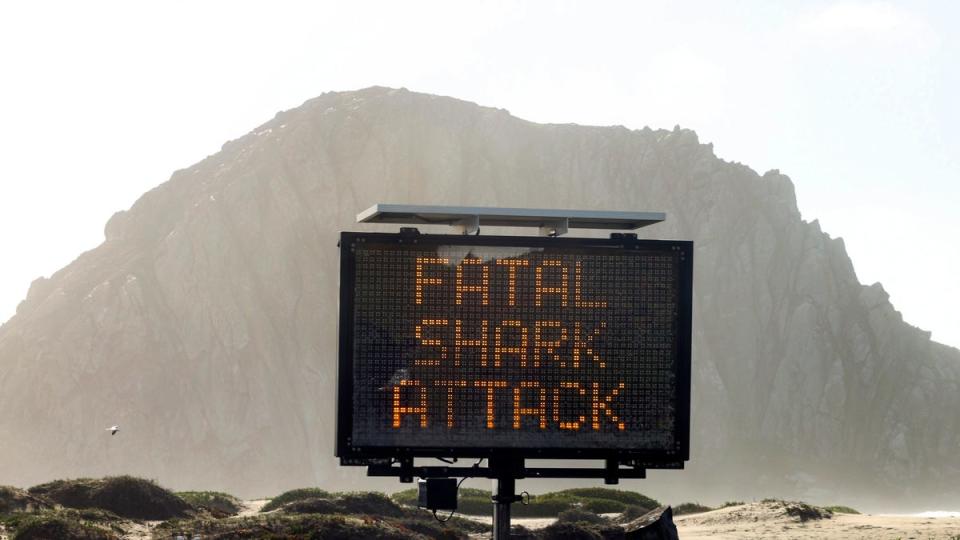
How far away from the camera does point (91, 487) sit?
109ft

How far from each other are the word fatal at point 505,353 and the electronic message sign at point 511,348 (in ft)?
0.05

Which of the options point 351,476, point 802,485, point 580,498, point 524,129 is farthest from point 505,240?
point 524,129

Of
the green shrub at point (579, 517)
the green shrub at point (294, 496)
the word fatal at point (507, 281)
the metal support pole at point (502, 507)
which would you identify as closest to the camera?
the word fatal at point (507, 281)

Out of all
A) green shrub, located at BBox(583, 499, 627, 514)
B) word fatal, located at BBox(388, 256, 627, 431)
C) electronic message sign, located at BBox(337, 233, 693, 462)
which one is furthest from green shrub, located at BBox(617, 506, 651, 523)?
word fatal, located at BBox(388, 256, 627, 431)

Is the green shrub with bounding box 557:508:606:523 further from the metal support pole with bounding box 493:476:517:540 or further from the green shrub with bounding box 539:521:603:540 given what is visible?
the metal support pole with bounding box 493:476:517:540

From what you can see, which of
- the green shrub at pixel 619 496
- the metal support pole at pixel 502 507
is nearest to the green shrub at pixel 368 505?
the green shrub at pixel 619 496

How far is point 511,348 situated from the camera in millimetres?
15359

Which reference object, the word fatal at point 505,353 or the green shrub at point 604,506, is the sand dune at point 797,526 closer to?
the green shrub at point 604,506

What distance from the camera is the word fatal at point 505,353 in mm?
15180

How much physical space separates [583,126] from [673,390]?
105135mm

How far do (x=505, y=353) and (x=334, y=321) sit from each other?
85491mm

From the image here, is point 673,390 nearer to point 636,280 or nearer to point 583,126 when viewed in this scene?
point 636,280

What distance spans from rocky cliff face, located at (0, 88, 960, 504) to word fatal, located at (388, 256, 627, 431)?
7678 cm

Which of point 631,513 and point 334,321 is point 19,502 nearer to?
point 631,513
